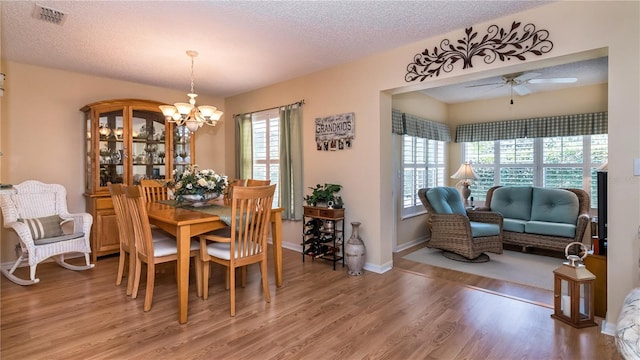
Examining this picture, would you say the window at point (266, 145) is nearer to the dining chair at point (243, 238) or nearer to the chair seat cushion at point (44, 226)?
the dining chair at point (243, 238)

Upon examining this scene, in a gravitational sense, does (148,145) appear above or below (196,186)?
above

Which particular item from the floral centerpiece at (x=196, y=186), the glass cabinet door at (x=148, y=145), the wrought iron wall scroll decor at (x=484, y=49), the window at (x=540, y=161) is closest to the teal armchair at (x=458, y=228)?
the window at (x=540, y=161)

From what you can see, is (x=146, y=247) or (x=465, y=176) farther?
(x=465, y=176)

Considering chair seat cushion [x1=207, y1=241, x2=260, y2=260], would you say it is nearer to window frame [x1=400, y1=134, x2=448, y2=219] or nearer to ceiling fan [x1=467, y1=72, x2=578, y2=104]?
window frame [x1=400, y1=134, x2=448, y2=219]

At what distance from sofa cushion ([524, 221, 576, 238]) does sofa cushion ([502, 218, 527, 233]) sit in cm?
6

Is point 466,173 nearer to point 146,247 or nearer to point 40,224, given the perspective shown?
point 146,247

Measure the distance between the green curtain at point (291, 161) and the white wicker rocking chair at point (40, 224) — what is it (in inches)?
92.8

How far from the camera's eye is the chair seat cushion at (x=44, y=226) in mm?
3383

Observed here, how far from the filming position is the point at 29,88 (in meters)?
3.84

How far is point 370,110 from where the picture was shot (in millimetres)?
3646

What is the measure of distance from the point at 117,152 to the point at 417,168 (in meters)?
4.35

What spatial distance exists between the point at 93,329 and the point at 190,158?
2.91 m

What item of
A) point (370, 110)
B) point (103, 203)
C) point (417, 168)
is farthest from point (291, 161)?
point (103, 203)

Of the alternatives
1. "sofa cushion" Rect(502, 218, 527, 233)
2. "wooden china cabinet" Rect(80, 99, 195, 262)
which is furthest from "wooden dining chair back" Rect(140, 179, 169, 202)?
"sofa cushion" Rect(502, 218, 527, 233)
